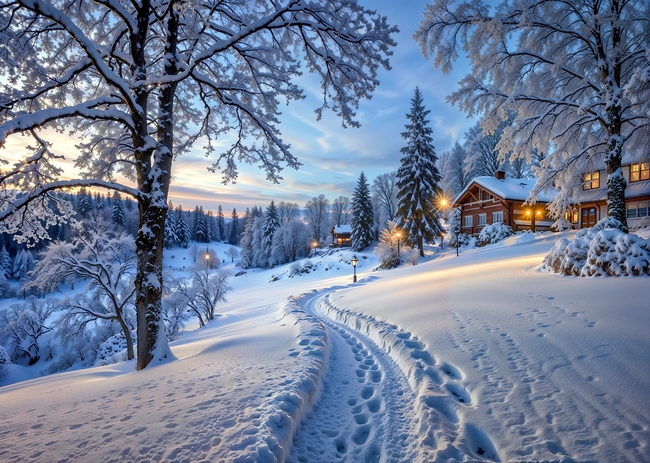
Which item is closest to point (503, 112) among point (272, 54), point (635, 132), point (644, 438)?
point (635, 132)

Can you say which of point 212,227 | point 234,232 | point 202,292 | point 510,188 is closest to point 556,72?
point 510,188

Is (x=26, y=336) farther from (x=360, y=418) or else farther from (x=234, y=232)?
(x=234, y=232)

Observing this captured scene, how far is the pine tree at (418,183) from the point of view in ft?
85.4

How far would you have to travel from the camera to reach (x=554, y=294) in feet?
18.3

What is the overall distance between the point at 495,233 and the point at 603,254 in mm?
18853

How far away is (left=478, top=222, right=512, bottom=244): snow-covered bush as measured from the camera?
23250 millimetres

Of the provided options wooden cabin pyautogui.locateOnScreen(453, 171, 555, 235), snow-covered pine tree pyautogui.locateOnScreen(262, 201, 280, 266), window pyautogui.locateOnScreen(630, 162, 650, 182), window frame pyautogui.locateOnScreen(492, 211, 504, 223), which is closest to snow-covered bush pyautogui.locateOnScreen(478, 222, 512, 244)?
wooden cabin pyautogui.locateOnScreen(453, 171, 555, 235)

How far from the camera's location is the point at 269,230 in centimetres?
5056

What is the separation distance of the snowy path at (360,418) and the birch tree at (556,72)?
321 inches

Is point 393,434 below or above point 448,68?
below

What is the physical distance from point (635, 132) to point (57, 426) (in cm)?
1381

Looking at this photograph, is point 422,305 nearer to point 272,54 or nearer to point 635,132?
point 272,54

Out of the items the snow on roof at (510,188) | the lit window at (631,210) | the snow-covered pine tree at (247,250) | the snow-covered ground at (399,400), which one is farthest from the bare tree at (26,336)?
the lit window at (631,210)

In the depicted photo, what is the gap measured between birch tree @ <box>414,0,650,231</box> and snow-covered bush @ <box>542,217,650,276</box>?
59.4 inches
